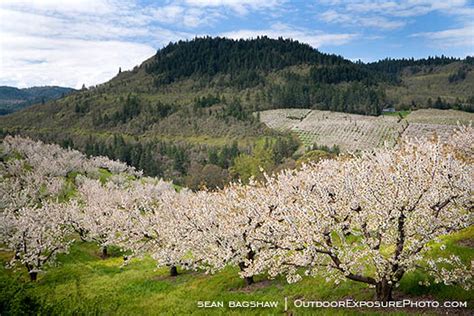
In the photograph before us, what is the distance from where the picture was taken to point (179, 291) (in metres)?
28.0

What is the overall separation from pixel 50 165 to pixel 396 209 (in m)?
104

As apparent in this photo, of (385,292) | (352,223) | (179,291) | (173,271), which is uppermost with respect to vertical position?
(352,223)

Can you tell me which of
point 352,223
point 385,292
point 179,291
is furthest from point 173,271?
point 385,292

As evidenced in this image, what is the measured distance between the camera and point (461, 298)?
1717cm

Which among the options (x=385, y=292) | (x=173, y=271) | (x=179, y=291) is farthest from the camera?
(x=173, y=271)

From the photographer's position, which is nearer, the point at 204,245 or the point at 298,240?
the point at 298,240

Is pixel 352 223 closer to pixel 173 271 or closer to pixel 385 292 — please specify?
pixel 385 292

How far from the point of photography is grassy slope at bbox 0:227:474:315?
17.5m

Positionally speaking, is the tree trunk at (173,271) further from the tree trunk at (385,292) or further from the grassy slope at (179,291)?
the tree trunk at (385,292)

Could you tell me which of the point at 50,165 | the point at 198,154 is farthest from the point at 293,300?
the point at 198,154

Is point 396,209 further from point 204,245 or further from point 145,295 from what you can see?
point 145,295

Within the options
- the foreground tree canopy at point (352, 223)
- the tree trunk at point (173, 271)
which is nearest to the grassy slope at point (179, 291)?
the tree trunk at point (173, 271)

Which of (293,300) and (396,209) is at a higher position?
(396,209)

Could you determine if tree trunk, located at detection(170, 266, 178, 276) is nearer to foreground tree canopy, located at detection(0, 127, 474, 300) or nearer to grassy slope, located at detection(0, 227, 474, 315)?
grassy slope, located at detection(0, 227, 474, 315)
